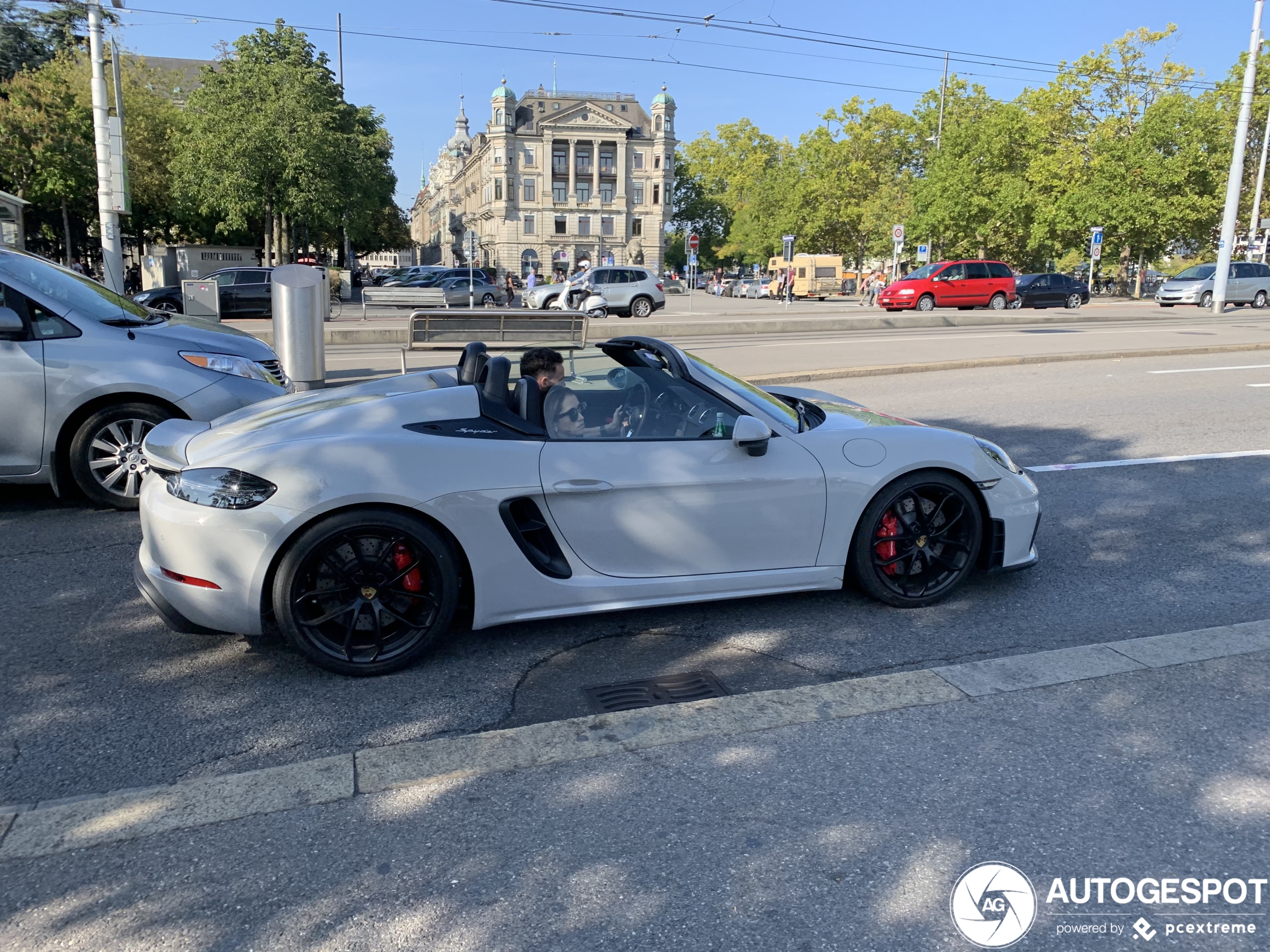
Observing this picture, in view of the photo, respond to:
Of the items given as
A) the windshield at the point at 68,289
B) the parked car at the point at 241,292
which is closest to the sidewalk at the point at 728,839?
the windshield at the point at 68,289

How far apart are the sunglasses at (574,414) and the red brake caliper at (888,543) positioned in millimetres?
1447

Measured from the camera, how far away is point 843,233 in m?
80.0

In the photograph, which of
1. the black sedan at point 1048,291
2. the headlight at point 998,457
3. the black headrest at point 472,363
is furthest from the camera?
the black sedan at point 1048,291

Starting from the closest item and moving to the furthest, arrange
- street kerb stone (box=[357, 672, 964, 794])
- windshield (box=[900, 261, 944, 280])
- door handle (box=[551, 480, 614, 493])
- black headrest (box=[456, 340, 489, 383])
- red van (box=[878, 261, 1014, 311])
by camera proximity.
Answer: street kerb stone (box=[357, 672, 964, 794])
door handle (box=[551, 480, 614, 493])
black headrest (box=[456, 340, 489, 383])
red van (box=[878, 261, 1014, 311])
windshield (box=[900, 261, 944, 280])

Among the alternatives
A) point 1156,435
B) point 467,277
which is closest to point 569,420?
point 1156,435

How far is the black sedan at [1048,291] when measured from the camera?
37250 millimetres

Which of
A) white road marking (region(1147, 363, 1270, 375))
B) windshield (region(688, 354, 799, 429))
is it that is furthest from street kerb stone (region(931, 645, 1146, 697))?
white road marking (region(1147, 363, 1270, 375))

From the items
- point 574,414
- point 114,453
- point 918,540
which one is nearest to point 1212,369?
point 918,540

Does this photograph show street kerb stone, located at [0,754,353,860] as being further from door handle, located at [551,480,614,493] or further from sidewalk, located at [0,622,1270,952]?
door handle, located at [551,480,614,493]

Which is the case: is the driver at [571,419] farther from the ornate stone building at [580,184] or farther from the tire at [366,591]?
the ornate stone building at [580,184]

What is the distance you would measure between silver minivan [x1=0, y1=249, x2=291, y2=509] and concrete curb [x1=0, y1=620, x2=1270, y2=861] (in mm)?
3467

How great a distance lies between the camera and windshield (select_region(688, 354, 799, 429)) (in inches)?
169

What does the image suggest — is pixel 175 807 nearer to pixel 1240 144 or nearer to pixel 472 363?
pixel 472 363

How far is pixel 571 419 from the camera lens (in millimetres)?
4043
